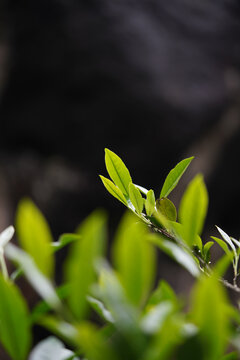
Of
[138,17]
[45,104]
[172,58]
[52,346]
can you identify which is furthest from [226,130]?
[52,346]

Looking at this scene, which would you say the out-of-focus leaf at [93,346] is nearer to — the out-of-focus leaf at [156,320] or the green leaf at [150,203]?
the out-of-focus leaf at [156,320]

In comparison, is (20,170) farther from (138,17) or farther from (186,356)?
(186,356)

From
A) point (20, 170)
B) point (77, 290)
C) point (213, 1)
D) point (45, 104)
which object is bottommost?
point (20, 170)

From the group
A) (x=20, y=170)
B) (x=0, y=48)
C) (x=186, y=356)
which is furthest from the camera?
(x=0, y=48)

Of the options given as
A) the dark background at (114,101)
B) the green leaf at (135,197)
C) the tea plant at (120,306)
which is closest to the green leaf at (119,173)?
the green leaf at (135,197)

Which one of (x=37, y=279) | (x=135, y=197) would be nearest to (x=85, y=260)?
(x=37, y=279)

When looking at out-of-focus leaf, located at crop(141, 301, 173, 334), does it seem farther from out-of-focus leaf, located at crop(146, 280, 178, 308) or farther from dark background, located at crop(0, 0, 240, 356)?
dark background, located at crop(0, 0, 240, 356)

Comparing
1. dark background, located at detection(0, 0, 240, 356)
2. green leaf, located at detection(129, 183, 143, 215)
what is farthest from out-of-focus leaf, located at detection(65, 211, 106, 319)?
dark background, located at detection(0, 0, 240, 356)
